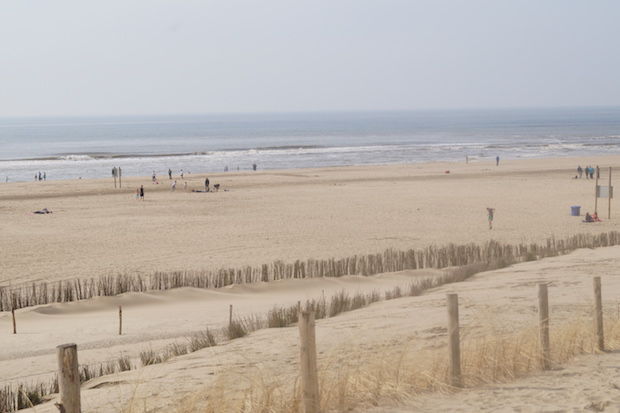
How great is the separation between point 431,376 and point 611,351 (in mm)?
2728

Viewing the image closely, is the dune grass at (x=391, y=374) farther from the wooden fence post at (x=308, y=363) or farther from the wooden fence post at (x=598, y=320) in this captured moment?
the wooden fence post at (x=308, y=363)

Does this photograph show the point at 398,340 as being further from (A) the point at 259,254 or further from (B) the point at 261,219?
(B) the point at 261,219

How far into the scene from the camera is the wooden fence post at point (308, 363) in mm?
6754

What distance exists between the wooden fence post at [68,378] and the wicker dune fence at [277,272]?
964cm

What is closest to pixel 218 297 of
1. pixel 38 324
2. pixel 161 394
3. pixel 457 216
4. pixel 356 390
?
pixel 38 324

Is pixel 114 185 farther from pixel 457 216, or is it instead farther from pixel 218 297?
pixel 218 297

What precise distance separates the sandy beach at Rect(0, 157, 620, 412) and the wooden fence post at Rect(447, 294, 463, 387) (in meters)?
0.44

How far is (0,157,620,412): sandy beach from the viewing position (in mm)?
10430

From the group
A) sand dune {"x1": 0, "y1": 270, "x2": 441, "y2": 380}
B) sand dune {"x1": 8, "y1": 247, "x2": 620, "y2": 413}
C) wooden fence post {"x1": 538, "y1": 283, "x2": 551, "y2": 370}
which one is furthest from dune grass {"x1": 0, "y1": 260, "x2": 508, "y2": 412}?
wooden fence post {"x1": 538, "y1": 283, "x2": 551, "y2": 370}

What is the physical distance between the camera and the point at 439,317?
11836 millimetres

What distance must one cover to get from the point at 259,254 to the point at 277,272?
5.34 meters

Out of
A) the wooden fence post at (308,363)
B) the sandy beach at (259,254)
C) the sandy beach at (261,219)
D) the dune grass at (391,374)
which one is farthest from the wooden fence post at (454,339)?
the sandy beach at (261,219)

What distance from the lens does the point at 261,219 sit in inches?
1236

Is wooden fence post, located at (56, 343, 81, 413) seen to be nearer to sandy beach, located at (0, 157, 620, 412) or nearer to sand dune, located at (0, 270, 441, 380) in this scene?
sandy beach, located at (0, 157, 620, 412)
